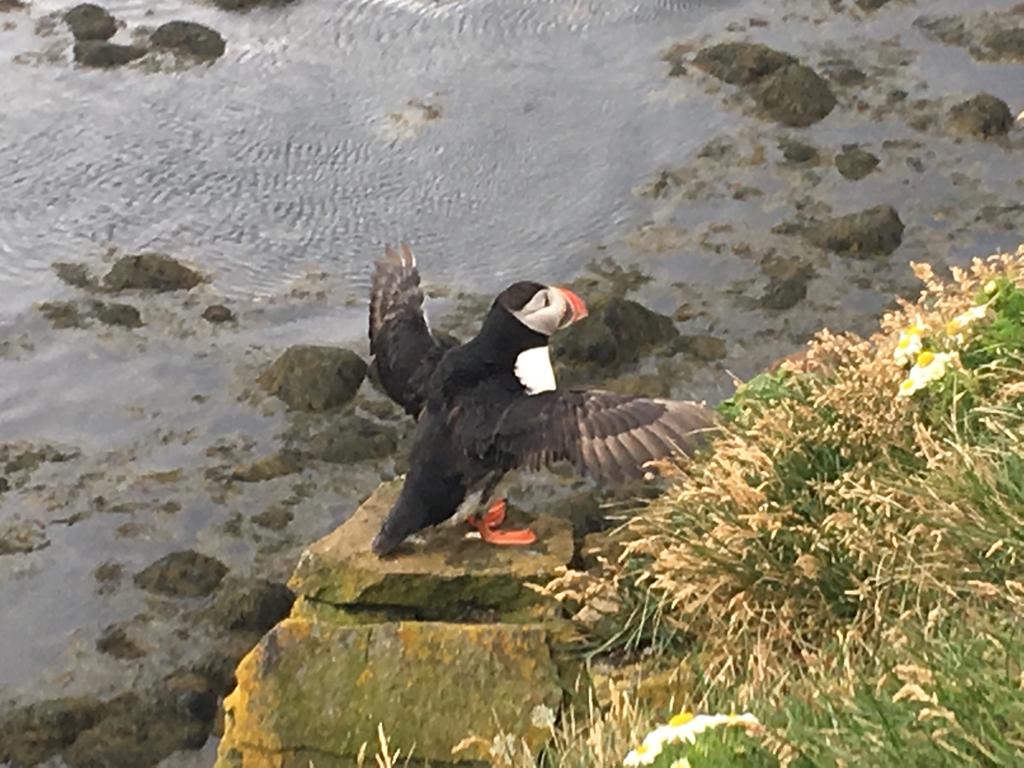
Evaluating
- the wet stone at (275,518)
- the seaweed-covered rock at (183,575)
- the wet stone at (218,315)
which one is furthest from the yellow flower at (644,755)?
the wet stone at (218,315)

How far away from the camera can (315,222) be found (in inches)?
324

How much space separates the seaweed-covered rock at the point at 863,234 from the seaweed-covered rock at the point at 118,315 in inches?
139

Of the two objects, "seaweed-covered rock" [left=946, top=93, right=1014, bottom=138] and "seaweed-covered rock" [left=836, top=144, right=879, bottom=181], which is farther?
"seaweed-covered rock" [left=946, top=93, right=1014, bottom=138]

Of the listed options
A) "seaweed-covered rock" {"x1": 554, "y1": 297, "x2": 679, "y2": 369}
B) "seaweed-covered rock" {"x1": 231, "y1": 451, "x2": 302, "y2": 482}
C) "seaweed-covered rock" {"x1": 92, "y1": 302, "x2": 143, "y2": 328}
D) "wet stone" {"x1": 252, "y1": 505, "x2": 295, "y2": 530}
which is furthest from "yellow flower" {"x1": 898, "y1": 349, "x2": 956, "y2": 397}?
"seaweed-covered rock" {"x1": 92, "y1": 302, "x2": 143, "y2": 328}

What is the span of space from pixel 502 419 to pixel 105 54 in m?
6.60

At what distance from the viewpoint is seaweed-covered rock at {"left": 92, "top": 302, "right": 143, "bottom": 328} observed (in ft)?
24.2

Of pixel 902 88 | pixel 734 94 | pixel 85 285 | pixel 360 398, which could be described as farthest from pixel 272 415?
pixel 902 88

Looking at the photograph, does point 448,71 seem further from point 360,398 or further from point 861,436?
point 861,436

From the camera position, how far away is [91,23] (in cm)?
1013

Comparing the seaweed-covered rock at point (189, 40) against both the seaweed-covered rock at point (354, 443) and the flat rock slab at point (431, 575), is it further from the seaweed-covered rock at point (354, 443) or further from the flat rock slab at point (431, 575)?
the flat rock slab at point (431, 575)

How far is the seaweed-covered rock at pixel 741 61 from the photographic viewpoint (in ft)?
29.0

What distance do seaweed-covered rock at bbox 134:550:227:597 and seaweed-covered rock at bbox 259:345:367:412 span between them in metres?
1.07

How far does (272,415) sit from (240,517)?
74 centimetres

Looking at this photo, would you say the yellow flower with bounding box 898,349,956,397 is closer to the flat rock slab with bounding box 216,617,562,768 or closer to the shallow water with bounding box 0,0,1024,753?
the flat rock slab with bounding box 216,617,562,768
